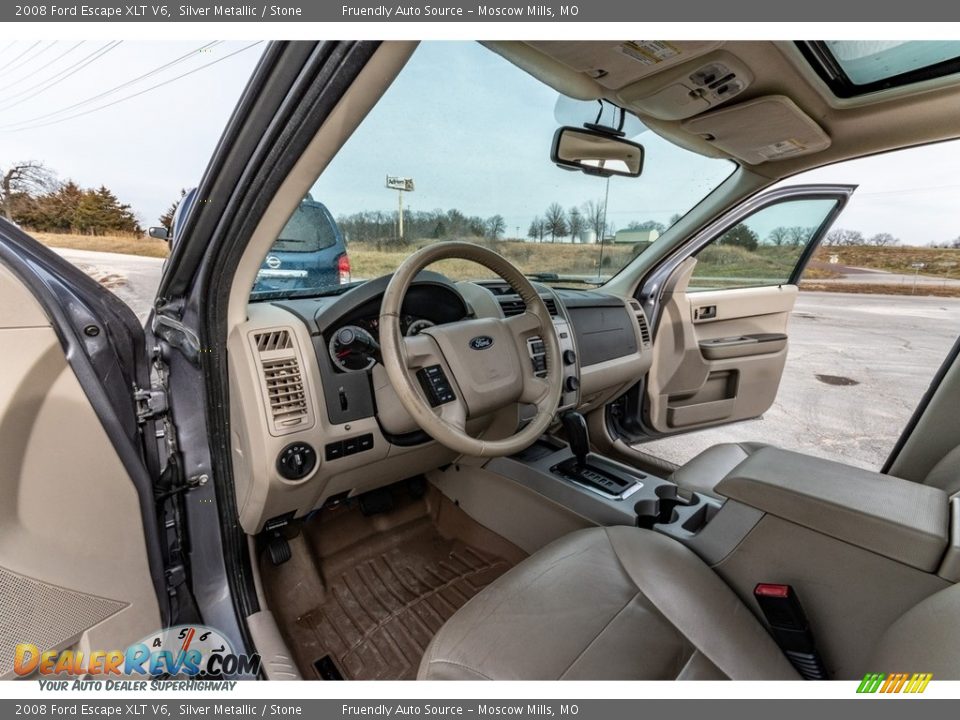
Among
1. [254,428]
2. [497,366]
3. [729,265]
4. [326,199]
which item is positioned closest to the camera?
[254,428]

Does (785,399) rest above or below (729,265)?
below

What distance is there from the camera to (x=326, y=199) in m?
1.37

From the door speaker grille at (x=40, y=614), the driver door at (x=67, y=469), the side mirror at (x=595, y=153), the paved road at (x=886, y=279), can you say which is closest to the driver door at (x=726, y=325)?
the paved road at (x=886, y=279)

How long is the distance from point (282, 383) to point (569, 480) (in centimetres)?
104

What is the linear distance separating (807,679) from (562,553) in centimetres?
56

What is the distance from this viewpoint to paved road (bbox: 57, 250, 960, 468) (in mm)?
1849

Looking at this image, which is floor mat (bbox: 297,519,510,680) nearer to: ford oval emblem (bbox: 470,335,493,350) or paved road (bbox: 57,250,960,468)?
ford oval emblem (bbox: 470,335,493,350)

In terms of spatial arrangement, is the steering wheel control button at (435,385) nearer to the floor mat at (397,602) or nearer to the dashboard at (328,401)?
the dashboard at (328,401)

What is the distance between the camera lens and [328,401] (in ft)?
4.40

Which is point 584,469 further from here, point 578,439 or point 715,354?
point 715,354

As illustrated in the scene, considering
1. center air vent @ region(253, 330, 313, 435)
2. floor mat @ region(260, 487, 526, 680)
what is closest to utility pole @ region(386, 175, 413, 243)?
center air vent @ region(253, 330, 313, 435)

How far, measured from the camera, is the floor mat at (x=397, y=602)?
4.82ft

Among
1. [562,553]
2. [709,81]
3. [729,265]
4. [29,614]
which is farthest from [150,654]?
[729,265]

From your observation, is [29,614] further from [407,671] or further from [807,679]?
[807,679]
